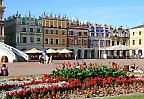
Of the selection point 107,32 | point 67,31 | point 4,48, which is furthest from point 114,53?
point 4,48

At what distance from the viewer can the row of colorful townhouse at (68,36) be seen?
7294 centimetres

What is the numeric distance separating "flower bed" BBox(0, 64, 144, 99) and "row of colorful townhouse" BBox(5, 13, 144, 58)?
192 ft

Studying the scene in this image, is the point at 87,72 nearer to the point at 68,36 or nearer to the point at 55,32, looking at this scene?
the point at 55,32

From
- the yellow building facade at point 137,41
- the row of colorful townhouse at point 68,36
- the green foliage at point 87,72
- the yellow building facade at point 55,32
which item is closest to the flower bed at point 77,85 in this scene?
the green foliage at point 87,72

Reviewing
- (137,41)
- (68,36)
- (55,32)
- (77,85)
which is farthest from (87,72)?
(137,41)

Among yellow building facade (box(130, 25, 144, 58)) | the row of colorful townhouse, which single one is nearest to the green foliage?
the row of colorful townhouse

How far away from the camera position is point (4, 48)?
51.8 m

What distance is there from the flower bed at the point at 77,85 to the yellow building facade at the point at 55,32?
205ft

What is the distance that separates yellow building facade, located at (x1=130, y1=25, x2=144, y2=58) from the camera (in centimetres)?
8562

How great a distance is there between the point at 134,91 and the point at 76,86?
2.34 meters

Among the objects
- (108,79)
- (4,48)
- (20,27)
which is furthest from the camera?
(20,27)

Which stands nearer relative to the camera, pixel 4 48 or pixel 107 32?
pixel 4 48

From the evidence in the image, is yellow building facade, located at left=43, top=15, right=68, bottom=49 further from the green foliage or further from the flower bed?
the flower bed

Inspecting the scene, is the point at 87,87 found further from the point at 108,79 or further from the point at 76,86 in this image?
the point at 108,79
